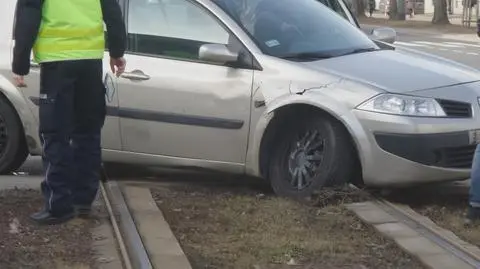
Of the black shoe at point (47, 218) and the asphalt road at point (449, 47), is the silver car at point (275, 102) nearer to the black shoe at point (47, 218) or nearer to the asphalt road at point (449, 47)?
the black shoe at point (47, 218)

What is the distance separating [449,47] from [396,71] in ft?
75.1

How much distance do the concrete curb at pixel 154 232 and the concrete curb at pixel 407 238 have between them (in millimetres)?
1208

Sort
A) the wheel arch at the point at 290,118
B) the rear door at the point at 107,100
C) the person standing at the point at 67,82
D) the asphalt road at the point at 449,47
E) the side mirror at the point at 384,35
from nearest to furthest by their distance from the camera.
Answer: the person standing at the point at 67,82 < the wheel arch at the point at 290,118 < the rear door at the point at 107,100 < the side mirror at the point at 384,35 < the asphalt road at the point at 449,47

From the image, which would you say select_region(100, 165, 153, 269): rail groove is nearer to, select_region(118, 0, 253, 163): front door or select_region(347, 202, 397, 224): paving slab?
select_region(118, 0, 253, 163): front door

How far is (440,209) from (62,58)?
266cm

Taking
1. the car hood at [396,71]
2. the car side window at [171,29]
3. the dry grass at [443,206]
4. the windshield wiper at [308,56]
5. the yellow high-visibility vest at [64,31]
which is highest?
the yellow high-visibility vest at [64,31]

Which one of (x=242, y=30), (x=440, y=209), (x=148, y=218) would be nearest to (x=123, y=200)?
(x=148, y=218)

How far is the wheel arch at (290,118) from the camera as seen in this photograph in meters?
5.75

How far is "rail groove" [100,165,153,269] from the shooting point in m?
4.49

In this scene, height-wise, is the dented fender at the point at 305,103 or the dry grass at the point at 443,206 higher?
the dented fender at the point at 305,103

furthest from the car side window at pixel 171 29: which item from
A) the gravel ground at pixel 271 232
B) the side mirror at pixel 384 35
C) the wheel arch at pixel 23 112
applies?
the side mirror at pixel 384 35

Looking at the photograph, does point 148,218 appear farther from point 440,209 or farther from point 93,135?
point 440,209

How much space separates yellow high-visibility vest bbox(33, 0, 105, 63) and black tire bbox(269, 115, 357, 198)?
1.69m

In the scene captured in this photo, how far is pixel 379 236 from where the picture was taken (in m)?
5.03
